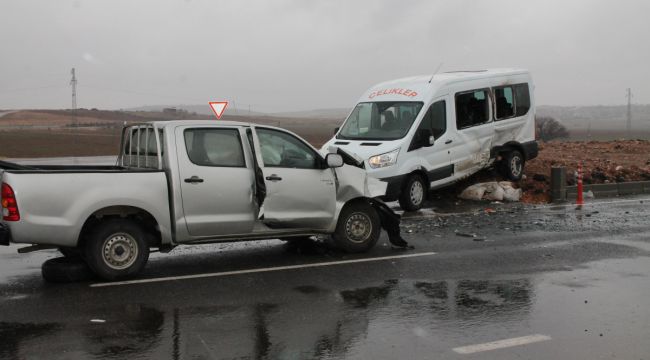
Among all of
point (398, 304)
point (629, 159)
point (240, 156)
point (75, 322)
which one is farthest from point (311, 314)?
point (629, 159)

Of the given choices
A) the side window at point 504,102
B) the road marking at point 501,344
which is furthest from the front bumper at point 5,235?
the side window at point 504,102

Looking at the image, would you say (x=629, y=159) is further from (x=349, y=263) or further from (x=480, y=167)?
(x=349, y=263)

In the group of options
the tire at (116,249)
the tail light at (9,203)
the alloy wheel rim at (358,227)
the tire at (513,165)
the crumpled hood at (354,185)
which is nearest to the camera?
the tail light at (9,203)

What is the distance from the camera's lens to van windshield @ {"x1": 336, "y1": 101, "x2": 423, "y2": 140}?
14.7 meters

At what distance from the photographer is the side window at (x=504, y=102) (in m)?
16.5

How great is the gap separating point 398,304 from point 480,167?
9848 millimetres

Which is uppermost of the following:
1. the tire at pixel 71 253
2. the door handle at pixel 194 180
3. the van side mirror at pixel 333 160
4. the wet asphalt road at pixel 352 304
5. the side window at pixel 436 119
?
the side window at pixel 436 119

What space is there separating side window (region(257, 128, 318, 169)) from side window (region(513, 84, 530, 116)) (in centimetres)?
917

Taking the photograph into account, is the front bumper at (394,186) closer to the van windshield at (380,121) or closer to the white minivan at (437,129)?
the white minivan at (437,129)

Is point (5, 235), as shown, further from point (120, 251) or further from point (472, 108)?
point (472, 108)

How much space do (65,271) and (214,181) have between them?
1.92 m

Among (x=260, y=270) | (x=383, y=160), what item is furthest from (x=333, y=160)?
(x=383, y=160)

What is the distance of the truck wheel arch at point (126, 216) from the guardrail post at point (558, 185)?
11.1 meters

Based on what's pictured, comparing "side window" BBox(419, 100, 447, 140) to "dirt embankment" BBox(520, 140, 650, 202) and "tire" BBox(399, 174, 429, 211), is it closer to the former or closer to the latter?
"tire" BBox(399, 174, 429, 211)
